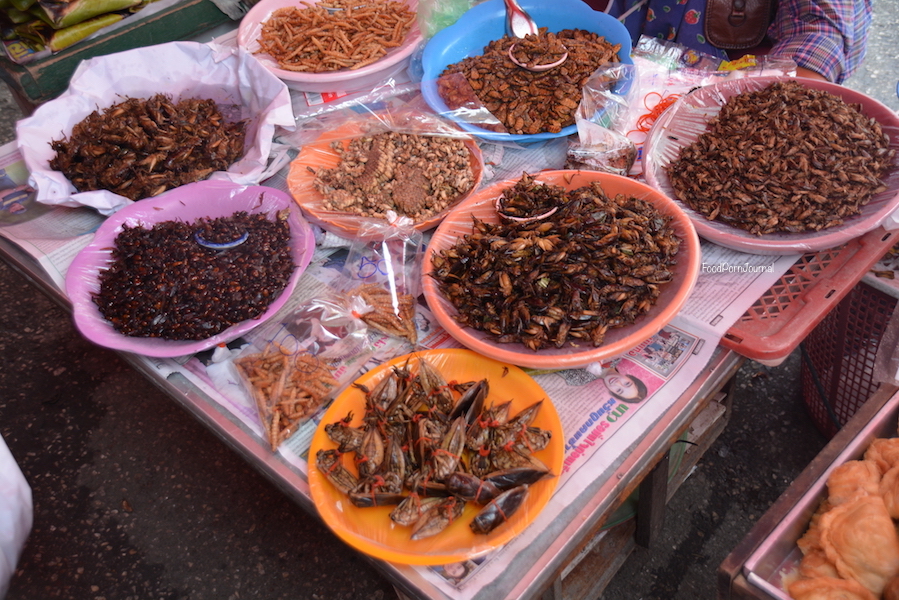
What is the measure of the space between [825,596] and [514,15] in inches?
92.3

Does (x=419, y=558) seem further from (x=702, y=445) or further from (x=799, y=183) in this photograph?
(x=702, y=445)

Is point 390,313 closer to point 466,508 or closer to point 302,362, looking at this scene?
point 302,362

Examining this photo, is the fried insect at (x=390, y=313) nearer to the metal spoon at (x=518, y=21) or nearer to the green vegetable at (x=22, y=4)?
the metal spoon at (x=518, y=21)

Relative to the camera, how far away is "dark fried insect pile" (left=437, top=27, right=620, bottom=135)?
85.1 inches

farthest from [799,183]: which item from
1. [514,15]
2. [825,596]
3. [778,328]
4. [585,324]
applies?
[514,15]

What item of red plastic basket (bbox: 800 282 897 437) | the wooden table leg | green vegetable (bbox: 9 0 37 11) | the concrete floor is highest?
green vegetable (bbox: 9 0 37 11)

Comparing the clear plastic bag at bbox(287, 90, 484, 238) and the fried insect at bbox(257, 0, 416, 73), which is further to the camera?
the fried insect at bbox(257, 0, 416, 73)

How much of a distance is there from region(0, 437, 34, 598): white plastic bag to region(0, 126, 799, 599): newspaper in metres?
0.57

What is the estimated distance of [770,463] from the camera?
2576 mm

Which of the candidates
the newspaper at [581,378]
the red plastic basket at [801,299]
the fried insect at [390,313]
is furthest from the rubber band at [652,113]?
the fried insect at [390,313]

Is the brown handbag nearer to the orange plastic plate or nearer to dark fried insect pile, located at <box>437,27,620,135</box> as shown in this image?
dark fried insect pile, located at <box>437,27,620,135</box>

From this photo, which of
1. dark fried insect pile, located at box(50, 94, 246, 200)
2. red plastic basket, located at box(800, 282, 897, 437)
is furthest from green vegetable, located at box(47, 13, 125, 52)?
red plastic basket, located at box(800, 282, 897, 437)

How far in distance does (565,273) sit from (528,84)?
1055 mm

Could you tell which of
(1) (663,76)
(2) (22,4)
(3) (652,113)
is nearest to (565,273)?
(3) (652,113)
